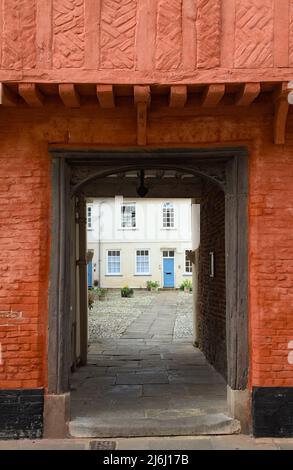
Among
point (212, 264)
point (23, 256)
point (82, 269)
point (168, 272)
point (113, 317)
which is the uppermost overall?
point (23, 256)

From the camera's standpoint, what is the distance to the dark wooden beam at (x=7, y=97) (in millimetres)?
5292

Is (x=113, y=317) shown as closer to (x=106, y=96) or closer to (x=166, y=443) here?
(x=166, y=443)

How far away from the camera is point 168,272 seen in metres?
37.9

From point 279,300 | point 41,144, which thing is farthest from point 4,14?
point 279,300

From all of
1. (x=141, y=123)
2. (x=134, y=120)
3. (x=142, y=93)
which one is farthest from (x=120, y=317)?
(x=142, y=93)

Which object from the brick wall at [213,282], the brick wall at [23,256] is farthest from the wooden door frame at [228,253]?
the brick wall at [213,282]

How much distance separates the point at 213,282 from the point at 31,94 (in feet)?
17.5

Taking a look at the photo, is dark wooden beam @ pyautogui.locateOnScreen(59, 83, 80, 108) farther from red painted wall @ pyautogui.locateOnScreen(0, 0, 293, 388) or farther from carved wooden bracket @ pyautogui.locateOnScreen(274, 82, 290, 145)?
carved wooden bracket @ pyautogui.locateOnScreen(274, 82, 290, 145)

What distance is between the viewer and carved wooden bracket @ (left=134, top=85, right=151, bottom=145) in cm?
534

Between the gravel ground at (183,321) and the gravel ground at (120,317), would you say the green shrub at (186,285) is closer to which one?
the gravel ground at (120,317)

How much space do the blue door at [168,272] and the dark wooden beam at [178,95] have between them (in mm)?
32361

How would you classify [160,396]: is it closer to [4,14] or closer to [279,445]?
[279,445]

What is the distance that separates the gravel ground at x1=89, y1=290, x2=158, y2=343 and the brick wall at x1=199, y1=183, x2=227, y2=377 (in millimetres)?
3972

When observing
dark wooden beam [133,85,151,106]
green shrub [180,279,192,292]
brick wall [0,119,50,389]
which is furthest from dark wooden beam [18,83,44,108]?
green shrub [180,279,192,292]
